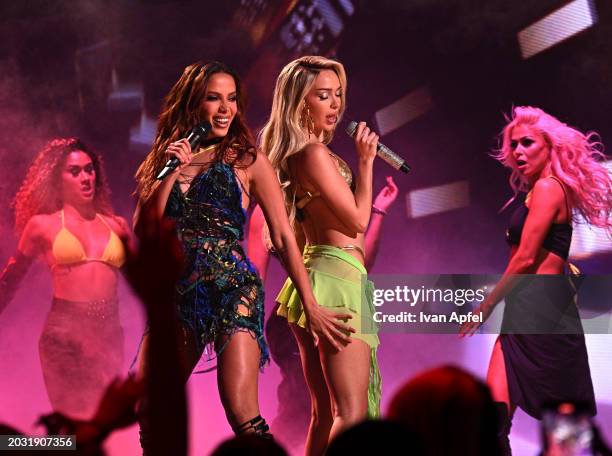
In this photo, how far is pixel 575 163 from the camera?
15.1 ft

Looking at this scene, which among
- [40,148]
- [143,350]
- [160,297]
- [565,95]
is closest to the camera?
[160,297]

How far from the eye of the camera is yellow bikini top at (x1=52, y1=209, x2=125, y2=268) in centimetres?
478

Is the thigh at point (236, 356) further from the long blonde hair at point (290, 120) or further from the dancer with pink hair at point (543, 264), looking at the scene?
the dancer with pink hair at point (543, 264)

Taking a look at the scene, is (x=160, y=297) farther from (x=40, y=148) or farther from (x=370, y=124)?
(x=40, y=148)

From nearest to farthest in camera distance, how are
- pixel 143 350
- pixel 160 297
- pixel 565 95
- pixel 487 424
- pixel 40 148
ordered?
pixel 160 297 < pixel 487 424 < pixel 143 350 < pixel 565 95 < pixel 40 148

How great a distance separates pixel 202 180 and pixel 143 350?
62 centimetres

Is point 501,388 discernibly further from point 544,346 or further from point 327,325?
point 327,325

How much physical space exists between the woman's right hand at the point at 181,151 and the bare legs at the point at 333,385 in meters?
0.84

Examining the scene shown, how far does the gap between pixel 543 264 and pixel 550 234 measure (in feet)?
0.47

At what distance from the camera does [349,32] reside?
4.75 metres

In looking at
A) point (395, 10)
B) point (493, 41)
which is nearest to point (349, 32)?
point (395, 10)

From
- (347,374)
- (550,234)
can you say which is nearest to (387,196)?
(550,234)

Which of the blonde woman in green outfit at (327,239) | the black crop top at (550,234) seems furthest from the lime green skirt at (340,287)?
the black crop top at (550,234)

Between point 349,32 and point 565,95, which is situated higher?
point 349,32
